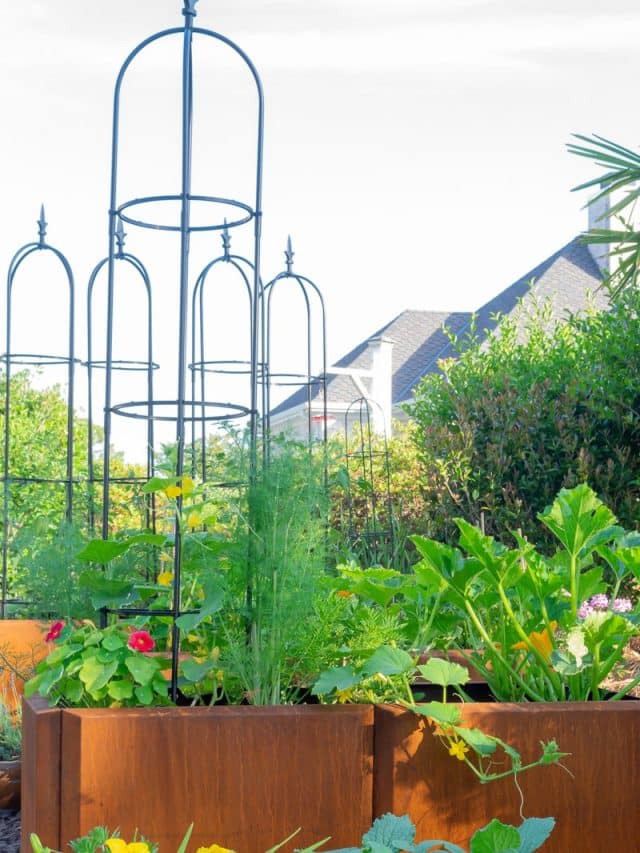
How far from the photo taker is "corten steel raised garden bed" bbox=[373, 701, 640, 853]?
1.71 metres

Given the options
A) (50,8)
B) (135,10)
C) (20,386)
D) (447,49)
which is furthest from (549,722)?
(20,386)

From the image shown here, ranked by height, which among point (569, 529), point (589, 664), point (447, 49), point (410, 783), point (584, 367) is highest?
point (447, 49)

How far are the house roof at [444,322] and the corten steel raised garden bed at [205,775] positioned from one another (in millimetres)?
11459

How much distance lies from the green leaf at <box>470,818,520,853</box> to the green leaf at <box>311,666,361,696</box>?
0.53 m

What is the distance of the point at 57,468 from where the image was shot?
5.69 m

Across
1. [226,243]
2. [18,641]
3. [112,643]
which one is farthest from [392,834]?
[226,243]

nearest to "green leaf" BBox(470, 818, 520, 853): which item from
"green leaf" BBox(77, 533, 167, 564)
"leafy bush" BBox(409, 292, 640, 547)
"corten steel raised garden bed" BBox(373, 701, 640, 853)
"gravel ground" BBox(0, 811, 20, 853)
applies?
"corten steel raised garden bed" BBox(373, 701, 640, 853)

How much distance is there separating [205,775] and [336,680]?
0.92 ft

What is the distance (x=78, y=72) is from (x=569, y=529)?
2200 millimetres

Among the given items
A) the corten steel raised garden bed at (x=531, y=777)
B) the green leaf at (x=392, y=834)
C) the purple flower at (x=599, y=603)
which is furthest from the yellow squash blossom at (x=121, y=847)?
the purple flower at (x=599, y=603)

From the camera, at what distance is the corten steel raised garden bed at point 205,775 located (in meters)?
1.67

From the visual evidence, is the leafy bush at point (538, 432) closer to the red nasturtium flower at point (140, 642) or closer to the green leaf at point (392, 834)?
the red nasturtium flower at point (140, 642)

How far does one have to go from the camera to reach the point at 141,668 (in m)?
1.86

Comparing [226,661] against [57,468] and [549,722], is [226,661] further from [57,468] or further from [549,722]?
[57,468]
